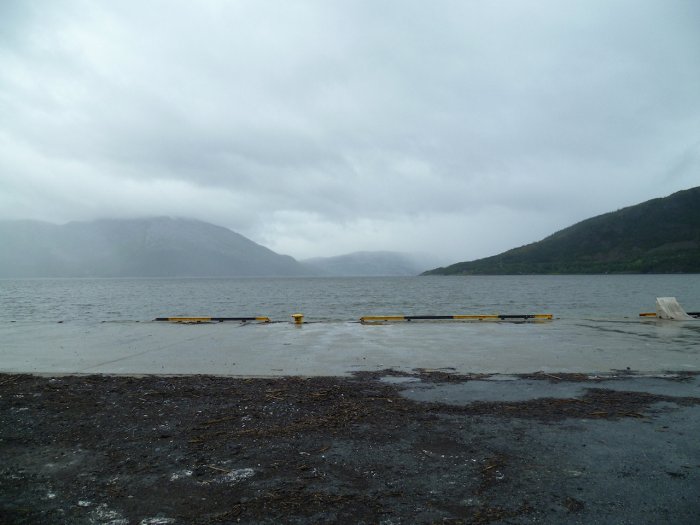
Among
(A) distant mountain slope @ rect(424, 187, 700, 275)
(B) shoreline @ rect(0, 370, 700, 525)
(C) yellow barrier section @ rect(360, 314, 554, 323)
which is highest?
(A) distant mountain slope @ rect(424, 187, 700, 275)

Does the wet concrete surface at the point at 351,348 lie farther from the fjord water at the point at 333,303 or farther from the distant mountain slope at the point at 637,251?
the distant mountain slope at the point at 637,251

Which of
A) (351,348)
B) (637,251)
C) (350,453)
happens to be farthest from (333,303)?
(637,251)

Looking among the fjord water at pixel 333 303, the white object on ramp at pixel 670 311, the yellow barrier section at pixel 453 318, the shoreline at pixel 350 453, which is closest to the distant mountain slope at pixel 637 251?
the fjord water at pixel 333 303

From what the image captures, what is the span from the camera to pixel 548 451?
4875mm

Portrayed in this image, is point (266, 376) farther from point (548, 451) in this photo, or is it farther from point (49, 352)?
point (49, 352)

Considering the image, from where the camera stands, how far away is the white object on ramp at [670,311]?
18.7m

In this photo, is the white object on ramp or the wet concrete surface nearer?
the wet concrete surface

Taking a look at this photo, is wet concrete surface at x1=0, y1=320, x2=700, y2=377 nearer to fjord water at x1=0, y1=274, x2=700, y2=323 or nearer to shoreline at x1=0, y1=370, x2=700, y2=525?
shoreline at x1=0, y1=370, x2=700, y2=525

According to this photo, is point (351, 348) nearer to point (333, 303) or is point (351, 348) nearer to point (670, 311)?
point (670, 311)

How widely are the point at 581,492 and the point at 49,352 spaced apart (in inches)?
511

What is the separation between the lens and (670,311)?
62.0ft

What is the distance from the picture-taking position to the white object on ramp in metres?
18.7

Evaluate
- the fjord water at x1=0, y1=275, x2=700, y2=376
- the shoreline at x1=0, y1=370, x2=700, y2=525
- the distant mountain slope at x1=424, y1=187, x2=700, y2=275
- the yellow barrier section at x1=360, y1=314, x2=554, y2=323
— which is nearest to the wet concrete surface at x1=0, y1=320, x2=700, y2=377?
the fjord water at x1=0, y1=275, x2=700, y2=376

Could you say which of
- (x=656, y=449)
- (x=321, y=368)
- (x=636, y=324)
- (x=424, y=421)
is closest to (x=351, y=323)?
(x=321, y=368)
